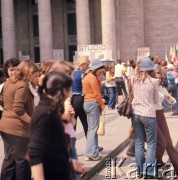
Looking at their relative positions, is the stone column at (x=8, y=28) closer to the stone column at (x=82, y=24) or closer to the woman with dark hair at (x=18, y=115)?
the stone column at (x=82, y=24)

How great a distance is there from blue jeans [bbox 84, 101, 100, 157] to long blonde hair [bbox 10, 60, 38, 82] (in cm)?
273

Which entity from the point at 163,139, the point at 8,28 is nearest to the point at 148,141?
the point at 163,139

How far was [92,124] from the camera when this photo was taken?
29.4 feet

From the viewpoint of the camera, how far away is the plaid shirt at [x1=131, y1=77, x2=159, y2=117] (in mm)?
7496

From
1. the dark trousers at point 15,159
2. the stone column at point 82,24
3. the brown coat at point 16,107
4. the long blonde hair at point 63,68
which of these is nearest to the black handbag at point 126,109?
the brown coat at point 16,107

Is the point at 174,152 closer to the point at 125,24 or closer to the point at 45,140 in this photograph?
the point at 45,140

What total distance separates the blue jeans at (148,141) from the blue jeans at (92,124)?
1.19 m

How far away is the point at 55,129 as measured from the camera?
160 inches

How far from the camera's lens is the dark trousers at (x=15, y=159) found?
20.7ft

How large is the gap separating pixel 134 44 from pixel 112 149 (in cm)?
3888

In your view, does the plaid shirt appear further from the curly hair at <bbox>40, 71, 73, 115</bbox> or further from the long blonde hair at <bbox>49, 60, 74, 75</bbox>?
the curly hair at <bbox>40, 71, 73, 115</bbox>

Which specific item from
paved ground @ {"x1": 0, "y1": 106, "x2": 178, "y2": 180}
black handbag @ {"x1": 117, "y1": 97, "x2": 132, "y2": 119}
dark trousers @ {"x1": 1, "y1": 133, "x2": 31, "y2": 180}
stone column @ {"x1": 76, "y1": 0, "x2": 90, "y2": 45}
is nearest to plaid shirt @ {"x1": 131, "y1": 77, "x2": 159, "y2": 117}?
A: black handbag @ {"x1": 117, "y1": 97, "x2": 132, "y2": 119}

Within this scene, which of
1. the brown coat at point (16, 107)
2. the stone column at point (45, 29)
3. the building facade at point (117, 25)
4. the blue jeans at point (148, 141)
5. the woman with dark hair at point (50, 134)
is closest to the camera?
the woman with dark hair at point (50, 134)

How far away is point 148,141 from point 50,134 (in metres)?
3.89
